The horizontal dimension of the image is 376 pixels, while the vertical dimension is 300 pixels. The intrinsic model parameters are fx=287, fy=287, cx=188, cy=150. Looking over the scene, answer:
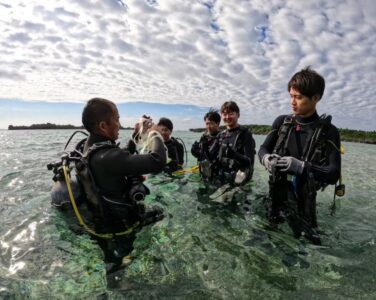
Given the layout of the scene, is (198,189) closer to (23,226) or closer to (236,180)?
(236,180)

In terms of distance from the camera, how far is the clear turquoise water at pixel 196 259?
2992 millimetres

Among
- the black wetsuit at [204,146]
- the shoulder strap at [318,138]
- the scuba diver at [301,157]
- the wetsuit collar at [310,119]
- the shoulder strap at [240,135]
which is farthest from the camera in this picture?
the black wetsuit at [204,146]

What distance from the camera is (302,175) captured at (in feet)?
13.3

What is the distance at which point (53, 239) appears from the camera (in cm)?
408

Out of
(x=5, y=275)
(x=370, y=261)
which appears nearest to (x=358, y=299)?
(x=370, y=261)

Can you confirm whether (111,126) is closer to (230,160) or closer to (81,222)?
(81,222)

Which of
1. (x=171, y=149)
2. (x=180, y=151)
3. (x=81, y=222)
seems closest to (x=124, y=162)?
(x=81, y=222)

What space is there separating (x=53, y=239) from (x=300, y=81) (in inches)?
165

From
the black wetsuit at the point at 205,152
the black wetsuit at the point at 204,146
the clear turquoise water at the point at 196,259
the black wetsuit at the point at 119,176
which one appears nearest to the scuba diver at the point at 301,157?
the clear turquoise water at the point at 196,259

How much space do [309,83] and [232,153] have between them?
7.89 feet

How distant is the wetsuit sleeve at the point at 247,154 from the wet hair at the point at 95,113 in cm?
320

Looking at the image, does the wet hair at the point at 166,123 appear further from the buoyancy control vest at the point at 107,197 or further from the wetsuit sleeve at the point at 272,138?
the buoyancy control vest at the point at 107,197

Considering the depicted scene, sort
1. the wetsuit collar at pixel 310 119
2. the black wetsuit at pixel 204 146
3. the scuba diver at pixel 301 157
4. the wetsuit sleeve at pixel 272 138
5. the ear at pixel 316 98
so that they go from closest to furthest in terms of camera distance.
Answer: the scuba diver at pixel 301 157
the ear at pixel 316 98
the wetsuit collar at pixel 310 119
the wetsuit sleeve at pixel 272 138
the black wetsuit at pixel 204 146

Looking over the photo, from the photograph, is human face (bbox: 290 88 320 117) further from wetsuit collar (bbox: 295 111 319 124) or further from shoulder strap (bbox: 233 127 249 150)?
shoulder strap (bbox: 233 127 249 150)
